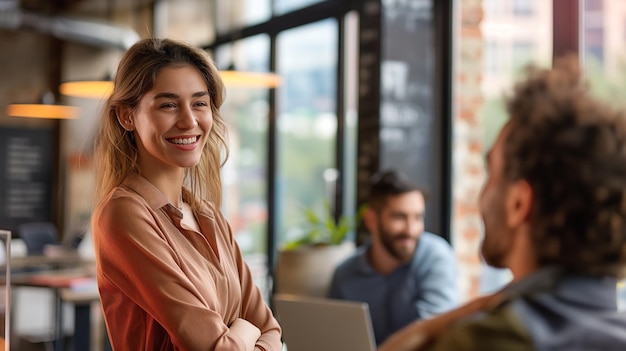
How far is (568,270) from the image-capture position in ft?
3.58

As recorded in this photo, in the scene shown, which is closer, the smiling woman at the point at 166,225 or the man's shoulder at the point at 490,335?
the man's shoulder at the point at 490,335

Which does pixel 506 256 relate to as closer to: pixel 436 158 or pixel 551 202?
pixel 551 202

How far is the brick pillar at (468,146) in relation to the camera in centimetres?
509

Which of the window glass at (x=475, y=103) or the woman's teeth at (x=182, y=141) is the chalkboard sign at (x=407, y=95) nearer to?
the window glass at (x=475, y=103)

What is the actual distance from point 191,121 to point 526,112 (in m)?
0.95

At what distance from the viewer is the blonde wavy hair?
1.90 meters

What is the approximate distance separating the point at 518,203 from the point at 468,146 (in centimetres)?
418

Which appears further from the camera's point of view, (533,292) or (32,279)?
(32,279)

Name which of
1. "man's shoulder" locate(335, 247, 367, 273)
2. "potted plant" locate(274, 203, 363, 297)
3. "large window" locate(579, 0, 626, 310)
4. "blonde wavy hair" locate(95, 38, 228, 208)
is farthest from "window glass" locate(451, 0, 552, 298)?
"blonde wavy hair" locate(95, 38, 228, 208)

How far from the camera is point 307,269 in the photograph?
4.71m

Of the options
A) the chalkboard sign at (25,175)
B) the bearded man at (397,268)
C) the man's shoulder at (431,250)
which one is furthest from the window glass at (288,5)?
the chalkboard sign at (25,175)

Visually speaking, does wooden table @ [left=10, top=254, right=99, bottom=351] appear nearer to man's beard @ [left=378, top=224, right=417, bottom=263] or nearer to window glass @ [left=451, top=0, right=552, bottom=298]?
man's beard @ [left=378, top=224, right=417, bottom=263]

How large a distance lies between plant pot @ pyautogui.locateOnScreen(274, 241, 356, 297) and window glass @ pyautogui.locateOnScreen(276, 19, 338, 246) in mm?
1551

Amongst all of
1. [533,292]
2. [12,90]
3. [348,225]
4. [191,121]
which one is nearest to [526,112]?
[533,292]
